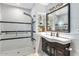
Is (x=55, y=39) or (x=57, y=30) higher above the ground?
(x=57, y=30)

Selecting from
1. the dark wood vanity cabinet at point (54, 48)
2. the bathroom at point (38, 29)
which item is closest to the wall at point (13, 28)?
the bathroom at point (38, 29)

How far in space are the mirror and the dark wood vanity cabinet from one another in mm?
178

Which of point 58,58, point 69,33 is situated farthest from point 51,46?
point 69,33

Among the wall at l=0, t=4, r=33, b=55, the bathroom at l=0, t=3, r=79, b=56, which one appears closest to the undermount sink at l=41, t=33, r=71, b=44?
the bathroom at l=0, t=3, r=79, b=56

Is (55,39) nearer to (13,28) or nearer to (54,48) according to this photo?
(54,48)

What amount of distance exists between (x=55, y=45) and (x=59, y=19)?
328 millimetres

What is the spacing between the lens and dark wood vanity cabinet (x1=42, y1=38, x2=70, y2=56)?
3.67ft

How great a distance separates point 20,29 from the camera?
1.23m

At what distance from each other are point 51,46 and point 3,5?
787mm

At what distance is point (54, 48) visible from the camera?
1183 millimetres

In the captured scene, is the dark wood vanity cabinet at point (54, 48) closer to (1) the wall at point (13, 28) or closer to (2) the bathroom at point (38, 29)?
(2) the bathroom at point (38, 29)

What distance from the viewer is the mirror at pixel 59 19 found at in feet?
3.74

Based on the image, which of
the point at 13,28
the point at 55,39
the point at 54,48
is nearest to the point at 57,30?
the point at 55,39

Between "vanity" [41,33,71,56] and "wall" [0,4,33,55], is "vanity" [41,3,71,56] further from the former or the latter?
"wall" [0,4,33,55]
